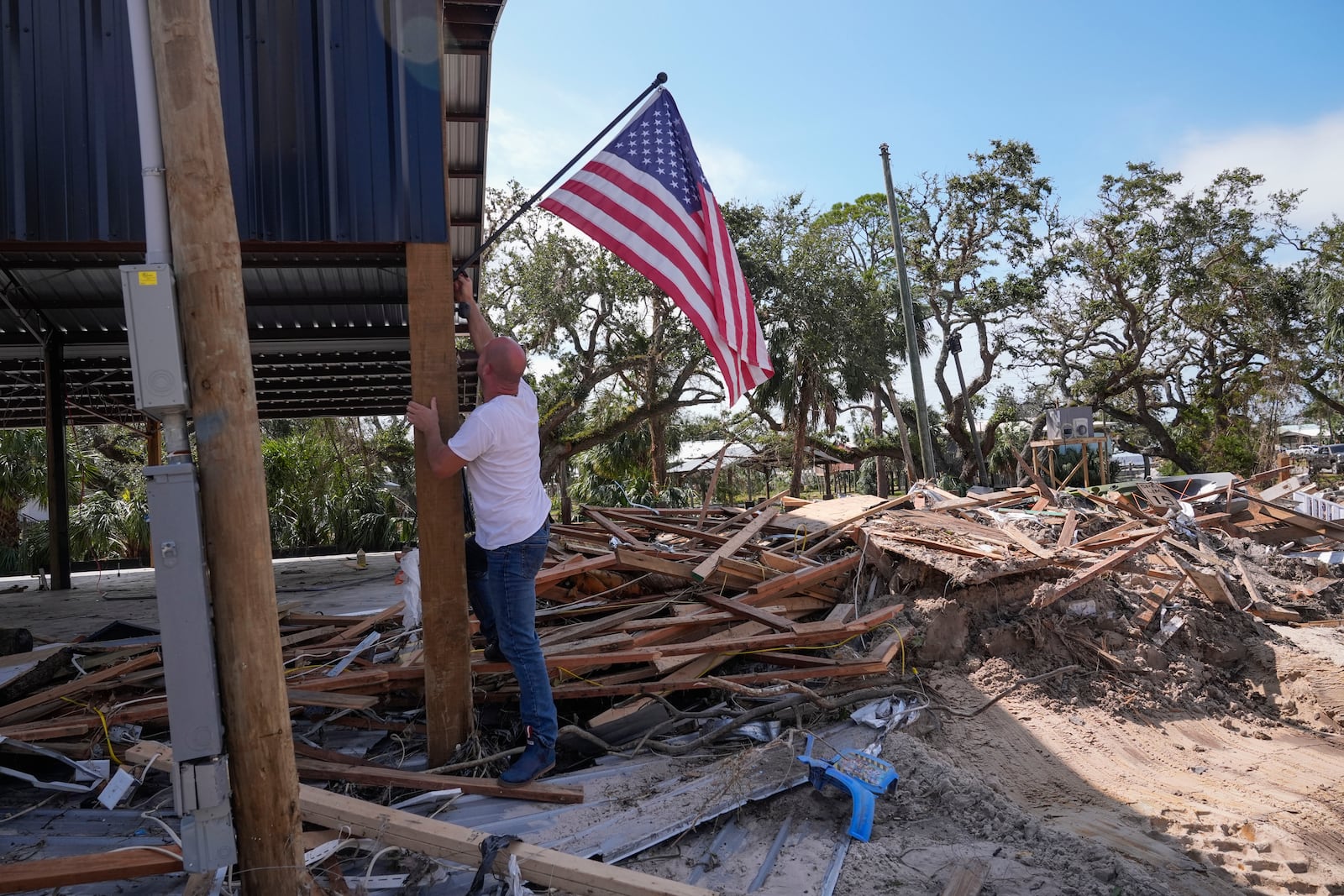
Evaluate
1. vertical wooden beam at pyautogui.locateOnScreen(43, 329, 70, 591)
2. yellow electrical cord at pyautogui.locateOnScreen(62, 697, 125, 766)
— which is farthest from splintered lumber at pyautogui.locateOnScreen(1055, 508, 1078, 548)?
vertical wooden beam at pyautogui.locateOnScreen(43, 329, 70, 591)

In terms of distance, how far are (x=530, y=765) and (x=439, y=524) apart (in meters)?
1.38

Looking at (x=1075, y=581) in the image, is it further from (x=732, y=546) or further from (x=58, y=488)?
(x=58, y=488)

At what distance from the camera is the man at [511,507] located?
4.61m

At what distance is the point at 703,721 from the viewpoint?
225 inches

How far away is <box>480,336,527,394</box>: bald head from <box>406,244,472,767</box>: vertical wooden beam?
0.20 metres

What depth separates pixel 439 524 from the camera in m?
4.84

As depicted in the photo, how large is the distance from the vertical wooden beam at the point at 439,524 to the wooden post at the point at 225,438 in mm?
1616

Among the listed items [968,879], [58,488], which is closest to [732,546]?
[968,879]

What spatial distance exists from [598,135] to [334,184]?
1535 millimetres

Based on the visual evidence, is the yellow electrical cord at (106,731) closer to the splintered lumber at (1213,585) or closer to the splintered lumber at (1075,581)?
the splintered lumber at (1075,581)

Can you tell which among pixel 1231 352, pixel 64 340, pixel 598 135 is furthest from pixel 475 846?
pixel 1231 352

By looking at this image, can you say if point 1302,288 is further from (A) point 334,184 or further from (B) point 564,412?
(A) point 334,184

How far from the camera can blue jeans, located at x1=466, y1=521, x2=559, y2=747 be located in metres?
4.72

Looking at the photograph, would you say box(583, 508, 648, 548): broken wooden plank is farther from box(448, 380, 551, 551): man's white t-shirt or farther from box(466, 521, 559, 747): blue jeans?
box(448, 380, 551, 551): man's white t-shirt
